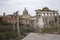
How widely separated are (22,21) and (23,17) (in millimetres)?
1162

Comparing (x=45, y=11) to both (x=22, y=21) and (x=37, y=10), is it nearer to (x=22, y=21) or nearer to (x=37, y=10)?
(x=37, y=10)

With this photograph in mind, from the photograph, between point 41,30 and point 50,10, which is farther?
point 50,10

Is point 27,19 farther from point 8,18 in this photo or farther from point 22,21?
point 8,18

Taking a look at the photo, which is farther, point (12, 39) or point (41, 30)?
point (41, 30)

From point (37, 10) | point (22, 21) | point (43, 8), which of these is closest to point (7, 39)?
point (37, 10)

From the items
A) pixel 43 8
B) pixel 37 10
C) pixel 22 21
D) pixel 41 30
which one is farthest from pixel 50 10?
pixel 41 30

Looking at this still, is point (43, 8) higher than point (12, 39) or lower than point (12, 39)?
higher

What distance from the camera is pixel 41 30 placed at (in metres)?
12.7

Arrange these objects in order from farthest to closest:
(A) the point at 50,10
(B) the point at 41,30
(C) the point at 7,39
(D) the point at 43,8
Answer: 1. (A) the point at 50,10
2. (D) the point at 43,8
3. (B) the point at 41,30
4. (C) the point at 7,39

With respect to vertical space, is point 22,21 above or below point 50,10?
below

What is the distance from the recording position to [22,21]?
100 feet

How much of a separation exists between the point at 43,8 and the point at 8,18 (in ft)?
25.8

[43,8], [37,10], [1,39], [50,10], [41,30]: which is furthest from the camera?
[50,10]

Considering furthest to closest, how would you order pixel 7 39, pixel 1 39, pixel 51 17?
pixel 51 17 → pixel 7 39 → pixel 1 39
